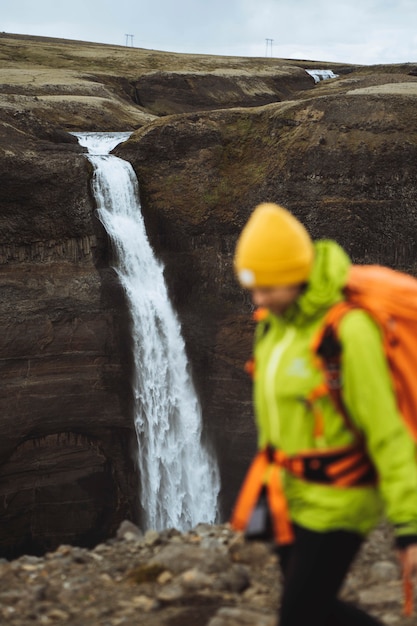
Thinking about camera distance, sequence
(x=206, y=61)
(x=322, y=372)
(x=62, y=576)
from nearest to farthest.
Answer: (x=322, y=372) → (x=62, y=576) → (x=206, y=61)

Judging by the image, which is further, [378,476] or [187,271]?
[187,271]

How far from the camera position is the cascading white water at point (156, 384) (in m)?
23.4

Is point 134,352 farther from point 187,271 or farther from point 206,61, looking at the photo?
point 206,61

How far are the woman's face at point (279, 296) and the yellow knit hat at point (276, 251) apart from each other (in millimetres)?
34

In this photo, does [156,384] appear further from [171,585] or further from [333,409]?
[333,409]

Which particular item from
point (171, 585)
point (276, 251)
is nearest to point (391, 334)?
point (276, 251)

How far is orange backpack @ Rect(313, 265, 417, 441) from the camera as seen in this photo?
11.4ft

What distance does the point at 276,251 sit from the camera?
3594 millimetres

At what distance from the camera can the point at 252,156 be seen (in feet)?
84.2

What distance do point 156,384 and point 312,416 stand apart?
20510 mm

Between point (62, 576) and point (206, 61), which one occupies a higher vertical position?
point (206, 61)

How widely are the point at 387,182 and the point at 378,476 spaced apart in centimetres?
2192

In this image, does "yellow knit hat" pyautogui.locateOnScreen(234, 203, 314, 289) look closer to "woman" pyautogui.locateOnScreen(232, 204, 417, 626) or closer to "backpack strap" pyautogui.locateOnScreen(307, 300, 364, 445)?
"woman" pyautogui.locateOnScreen(232, 204, 417, 626)

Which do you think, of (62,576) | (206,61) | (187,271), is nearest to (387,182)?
(187,271)
